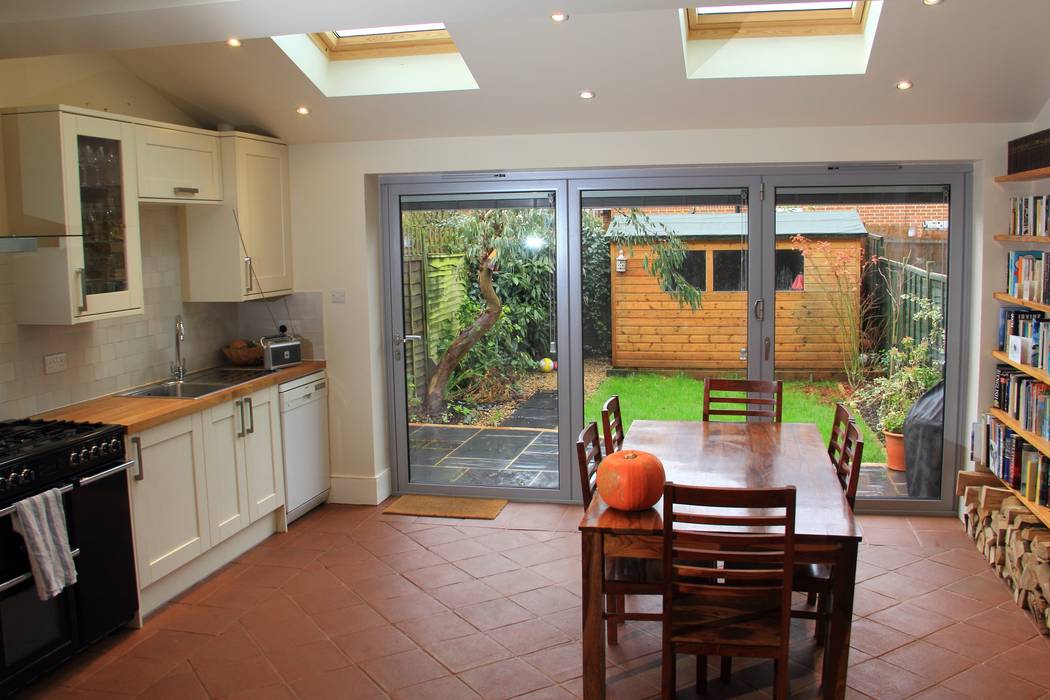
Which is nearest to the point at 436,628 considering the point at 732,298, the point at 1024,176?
the point at 732,298

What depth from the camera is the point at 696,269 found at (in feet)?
18.1

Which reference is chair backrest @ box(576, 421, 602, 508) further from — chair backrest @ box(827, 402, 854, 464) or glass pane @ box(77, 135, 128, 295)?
glass pane @ box(77, 135, 128, 295)

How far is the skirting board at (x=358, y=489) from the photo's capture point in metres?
5.79

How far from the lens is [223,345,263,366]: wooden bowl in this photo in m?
5.62

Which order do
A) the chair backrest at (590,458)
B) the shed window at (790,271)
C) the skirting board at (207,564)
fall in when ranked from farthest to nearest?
the shed window at (790,271), the skirting board at (207,564), the chair backrest at (590,458)

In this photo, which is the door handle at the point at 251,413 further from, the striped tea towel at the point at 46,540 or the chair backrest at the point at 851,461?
the chair backrest at the point at 851,461

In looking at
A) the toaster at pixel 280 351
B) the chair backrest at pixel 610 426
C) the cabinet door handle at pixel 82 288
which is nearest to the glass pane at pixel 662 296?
the chair backrest at pixel 610 426

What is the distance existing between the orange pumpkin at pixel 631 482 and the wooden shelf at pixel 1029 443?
82.2 inches

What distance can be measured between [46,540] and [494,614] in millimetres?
1893

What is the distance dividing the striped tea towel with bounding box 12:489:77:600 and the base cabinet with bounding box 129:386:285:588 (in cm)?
50

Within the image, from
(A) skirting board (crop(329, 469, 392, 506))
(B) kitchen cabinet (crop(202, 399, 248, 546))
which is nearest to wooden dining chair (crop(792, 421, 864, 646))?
(B) kitchen cabinet (crop(202, 399, 248, 546))

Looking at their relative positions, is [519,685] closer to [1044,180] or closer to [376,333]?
[376,333]

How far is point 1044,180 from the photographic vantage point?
190 inches

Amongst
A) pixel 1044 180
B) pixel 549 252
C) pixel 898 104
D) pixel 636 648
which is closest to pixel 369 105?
pixel 549 252
